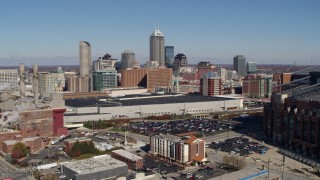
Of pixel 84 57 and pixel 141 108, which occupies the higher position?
pixel 84 57

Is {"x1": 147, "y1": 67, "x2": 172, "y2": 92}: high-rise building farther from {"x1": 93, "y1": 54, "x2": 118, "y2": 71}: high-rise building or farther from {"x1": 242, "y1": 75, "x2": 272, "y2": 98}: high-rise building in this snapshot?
{"x1": 93, "y1": 54, "x2": 118, "y2": 71}: high-rise building

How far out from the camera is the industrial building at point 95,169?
725 inches

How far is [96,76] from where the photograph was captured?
213ft

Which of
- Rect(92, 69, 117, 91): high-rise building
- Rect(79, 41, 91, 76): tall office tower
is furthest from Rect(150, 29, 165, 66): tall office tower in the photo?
Rect(92, 69, 117, 91): high-rise building

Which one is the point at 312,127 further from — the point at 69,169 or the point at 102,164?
the point at 69,169

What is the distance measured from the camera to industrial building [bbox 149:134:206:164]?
21.5 meters

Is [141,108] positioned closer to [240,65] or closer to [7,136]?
[7,136]

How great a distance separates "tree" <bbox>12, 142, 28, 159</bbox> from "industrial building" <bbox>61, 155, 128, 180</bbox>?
4646 millimetres

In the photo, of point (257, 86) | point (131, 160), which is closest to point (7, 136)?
point (131, 160)

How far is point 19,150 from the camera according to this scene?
2334 centimetres

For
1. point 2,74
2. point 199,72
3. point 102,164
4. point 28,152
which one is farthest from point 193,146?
point 199,72

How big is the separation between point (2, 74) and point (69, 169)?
39.9 meters

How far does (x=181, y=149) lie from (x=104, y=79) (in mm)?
44677

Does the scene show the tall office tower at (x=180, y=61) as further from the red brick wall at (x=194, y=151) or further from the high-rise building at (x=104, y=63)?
the red brick wall at (x=194, y=151)
